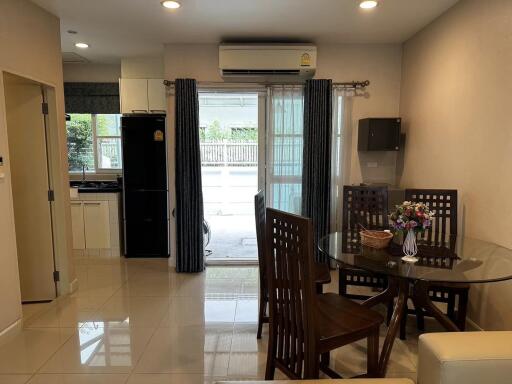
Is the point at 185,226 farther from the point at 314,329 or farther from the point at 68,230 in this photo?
the point at 314,329

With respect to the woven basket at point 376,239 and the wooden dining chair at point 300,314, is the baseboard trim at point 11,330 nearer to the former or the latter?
the wooden dining chair at point 300,314

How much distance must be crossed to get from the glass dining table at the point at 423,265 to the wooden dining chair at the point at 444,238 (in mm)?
93

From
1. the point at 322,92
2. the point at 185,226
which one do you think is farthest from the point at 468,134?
the point at 185,226

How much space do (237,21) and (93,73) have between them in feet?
9.01

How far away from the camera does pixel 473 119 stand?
8.89 feet

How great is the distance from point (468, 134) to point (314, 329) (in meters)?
2.10

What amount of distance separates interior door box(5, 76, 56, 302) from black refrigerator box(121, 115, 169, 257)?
4.28ft

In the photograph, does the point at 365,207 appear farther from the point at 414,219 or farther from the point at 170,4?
the point at 170,4

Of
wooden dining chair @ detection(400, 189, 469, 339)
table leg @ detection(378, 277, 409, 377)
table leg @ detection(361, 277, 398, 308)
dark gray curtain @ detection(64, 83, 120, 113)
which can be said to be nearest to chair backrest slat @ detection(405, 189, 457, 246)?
wooden dining chair @ detection(400, 189, 469, 339)

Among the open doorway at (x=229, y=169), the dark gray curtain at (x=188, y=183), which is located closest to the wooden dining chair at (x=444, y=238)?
the open doorway at (x=229, y=169)

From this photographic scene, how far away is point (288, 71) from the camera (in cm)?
382

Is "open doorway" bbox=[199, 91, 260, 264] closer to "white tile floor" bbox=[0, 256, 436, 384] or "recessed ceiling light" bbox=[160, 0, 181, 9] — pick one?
"white tile floor" bbox=[0, 256, 436, 384]

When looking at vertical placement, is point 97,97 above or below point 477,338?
above

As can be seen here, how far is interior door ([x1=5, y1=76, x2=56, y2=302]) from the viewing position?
3057 millimetres
